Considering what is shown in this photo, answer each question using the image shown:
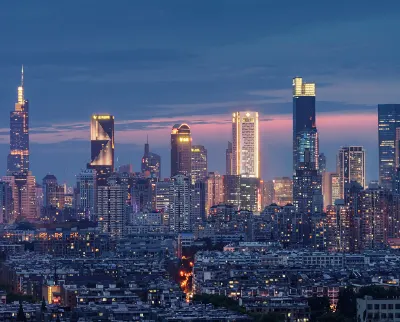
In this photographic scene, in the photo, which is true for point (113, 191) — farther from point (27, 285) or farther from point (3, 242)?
point (27, 285)

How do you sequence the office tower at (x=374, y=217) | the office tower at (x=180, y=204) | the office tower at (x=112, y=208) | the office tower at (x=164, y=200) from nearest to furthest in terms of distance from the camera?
the office tower at (x=374, y=217)
the office tower at (x=112, y=208)
the office tower at (x=180, y=204)
the office tower at (x=164, y=200)

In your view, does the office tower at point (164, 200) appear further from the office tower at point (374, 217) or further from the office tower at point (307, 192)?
the office tower at point (374, 217)

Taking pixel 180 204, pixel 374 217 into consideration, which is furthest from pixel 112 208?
pixel 374 217

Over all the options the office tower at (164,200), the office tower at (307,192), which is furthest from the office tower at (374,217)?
the office tower at (164,200)

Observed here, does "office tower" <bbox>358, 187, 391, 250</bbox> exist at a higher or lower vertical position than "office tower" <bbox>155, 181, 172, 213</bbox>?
lower

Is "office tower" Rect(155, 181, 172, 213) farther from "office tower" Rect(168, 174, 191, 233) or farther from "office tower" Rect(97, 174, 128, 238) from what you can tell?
"office tower" Rect(97, 174, 128, 238)

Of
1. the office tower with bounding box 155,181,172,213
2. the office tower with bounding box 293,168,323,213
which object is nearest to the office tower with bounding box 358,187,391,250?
the office tower with bounding box 293,168,323,213
